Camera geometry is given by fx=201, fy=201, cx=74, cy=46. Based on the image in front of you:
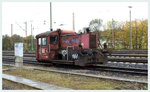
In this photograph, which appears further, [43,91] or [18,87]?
[18,87]

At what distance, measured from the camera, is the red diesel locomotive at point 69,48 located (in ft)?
41.8

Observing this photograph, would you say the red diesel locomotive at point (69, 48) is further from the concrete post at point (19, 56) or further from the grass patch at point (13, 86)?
the grass patch at point (13, 86)

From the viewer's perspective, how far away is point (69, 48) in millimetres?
13945

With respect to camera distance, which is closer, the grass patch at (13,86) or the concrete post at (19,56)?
the grass patch at (13,86)

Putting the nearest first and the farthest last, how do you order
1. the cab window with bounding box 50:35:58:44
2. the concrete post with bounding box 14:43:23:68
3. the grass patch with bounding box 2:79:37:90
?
the grass patch with bounding box 2:79:37:90 → the concrete post with bounding box 14:43:23:68 → the cab window with bounding box 50:35:58:44

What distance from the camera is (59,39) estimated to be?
50.5ft

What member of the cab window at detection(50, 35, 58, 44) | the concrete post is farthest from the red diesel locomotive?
the concrete post

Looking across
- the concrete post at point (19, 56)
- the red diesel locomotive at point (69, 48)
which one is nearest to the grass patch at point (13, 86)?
the concrete post at point (19, 56)

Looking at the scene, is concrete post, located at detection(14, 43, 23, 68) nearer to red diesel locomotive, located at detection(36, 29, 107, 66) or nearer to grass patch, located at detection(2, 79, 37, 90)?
red diesel locomotive, located at detection(36, 29, 107, 66)

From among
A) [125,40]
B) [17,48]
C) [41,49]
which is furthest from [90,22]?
[17,48]

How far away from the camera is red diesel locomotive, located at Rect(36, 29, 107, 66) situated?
12.7 meters

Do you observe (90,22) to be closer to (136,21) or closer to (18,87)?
(136,21)

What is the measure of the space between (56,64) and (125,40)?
3793cm

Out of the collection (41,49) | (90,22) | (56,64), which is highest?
(90,22)
